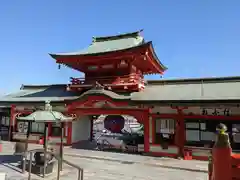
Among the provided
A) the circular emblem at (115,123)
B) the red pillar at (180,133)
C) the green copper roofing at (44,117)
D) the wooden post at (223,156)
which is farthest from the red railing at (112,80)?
the wooden post at (223,156)

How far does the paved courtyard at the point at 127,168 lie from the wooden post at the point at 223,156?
649 centimetres

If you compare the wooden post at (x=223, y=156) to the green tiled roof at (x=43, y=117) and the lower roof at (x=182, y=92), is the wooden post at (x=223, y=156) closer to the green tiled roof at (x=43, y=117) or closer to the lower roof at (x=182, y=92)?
the green tiled roof at (x=43, y=117)

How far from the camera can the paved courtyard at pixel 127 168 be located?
33.1 ft

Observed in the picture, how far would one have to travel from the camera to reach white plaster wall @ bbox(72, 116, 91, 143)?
1953 cm

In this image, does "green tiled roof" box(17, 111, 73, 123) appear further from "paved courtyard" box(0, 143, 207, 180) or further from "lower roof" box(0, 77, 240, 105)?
"lower roof" box(0, 77, 240, 105)

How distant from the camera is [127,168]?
1173 cm

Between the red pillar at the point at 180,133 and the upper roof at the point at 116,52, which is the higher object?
the upper roof at the point at 116,52

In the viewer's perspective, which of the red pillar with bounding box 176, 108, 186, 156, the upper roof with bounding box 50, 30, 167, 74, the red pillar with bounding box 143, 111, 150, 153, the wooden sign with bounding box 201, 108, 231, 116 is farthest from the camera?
the upper roof with bounding box 50, 30, 167, 74

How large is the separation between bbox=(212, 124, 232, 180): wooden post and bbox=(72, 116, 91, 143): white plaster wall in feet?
54.3

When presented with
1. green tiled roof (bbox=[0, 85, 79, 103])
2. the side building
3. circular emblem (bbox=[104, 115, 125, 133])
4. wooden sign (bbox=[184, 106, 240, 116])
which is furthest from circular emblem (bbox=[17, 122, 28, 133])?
wooden sign (bbox=[184, 106, 240, 116])

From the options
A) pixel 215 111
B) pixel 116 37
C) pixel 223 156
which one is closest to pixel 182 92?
pixel 215 111

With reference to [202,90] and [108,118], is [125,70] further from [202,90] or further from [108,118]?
[202,90]

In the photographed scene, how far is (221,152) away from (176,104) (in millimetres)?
10659

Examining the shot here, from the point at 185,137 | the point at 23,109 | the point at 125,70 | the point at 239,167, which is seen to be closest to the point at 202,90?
the point at 185,137
